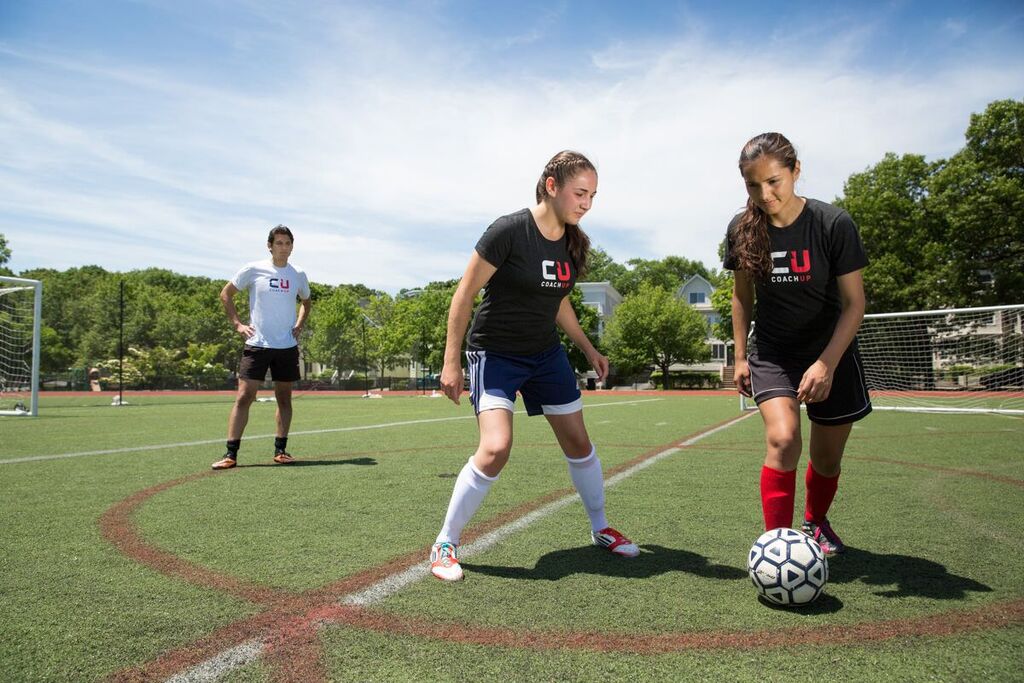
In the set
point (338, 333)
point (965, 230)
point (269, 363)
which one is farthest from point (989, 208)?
point (338, 333)

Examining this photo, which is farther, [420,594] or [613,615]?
[420,594]

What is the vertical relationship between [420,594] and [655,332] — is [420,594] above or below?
below

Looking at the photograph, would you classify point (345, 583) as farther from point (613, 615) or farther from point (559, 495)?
point (559, 495)

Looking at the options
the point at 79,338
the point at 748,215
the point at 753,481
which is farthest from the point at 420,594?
the point at 79,338

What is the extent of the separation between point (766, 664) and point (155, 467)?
20.1 ft

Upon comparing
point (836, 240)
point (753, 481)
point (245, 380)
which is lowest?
point (753, 481)

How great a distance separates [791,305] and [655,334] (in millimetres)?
57892

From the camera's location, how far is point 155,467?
6613 millimetres

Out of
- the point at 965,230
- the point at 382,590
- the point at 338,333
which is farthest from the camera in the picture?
the point at 338,333

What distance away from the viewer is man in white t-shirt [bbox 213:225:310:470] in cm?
707

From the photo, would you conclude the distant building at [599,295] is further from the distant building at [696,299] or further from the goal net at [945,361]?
the goal net at [945,361]

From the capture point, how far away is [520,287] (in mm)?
3645

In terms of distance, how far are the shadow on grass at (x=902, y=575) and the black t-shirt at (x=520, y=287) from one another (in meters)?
1.96

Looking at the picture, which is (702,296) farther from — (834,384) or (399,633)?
(399,633)
